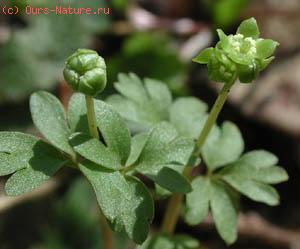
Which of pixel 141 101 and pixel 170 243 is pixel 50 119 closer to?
pixel 141 101

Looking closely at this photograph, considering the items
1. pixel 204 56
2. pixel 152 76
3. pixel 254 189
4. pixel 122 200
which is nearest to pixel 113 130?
pixel 122 200

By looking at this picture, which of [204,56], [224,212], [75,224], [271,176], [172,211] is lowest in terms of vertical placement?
[75,224]

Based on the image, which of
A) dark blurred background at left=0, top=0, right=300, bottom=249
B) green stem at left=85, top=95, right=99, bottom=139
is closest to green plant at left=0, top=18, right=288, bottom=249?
green stem at left=85, top=95, right=99, bottom=139

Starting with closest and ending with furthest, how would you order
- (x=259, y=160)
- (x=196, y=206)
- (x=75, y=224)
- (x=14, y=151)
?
(x=14, y=151) < (x=196, y=206) < (x=259, y=160) < (x=75, y=224)

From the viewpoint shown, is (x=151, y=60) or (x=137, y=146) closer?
(x=137, y=146)

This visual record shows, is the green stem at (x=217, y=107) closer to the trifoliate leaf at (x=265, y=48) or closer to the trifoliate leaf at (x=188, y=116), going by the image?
the trifoliate leaf at (x=265, y=48)

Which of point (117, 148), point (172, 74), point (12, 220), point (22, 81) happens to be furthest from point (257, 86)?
point (117, 148)

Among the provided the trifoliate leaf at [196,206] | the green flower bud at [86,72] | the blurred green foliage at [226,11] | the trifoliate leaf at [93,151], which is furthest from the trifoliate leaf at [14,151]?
the blurred green foliage at [226,11]

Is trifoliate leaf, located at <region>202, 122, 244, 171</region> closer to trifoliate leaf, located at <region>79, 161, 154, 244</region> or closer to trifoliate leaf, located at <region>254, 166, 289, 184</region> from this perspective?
trifoliate leaf, located at <region>254, 166, 289, 184</region>

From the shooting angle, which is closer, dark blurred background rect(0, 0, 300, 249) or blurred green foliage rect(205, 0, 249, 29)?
dark blurred background rect(0, 0, 300, 249)
